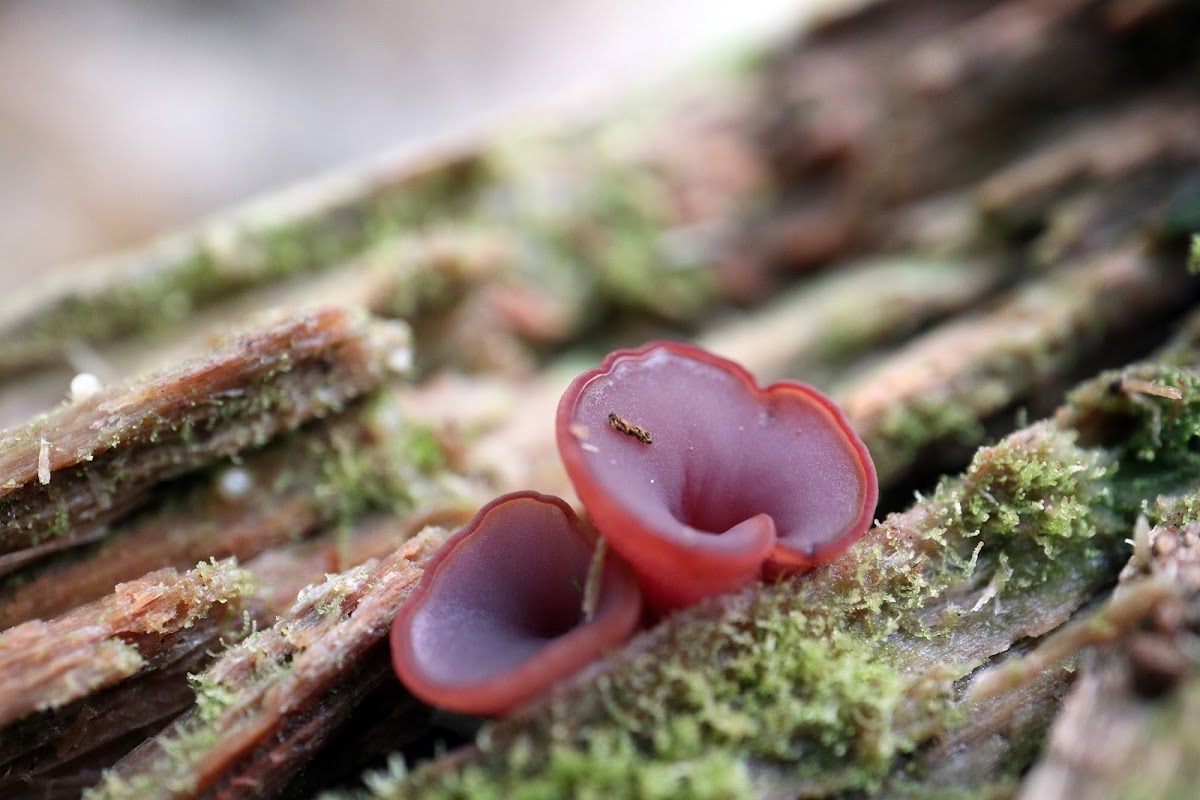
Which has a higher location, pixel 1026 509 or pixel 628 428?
pixel 628 428

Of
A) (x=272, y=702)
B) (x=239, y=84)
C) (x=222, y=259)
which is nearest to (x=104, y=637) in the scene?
(x=272, y=702)

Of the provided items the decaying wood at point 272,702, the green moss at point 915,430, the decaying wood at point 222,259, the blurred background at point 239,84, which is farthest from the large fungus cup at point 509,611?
the blurred background at point 239,84

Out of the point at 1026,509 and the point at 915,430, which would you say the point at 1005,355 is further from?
the point at 1026,509

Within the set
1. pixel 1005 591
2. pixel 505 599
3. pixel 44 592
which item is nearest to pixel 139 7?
pixel 44 592

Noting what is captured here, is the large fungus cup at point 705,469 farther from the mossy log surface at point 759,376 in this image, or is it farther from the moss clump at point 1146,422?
the moss clump at point 1146,422

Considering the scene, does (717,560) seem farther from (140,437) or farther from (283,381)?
(140,437)

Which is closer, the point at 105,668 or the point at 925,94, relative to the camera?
the point at 105,668
